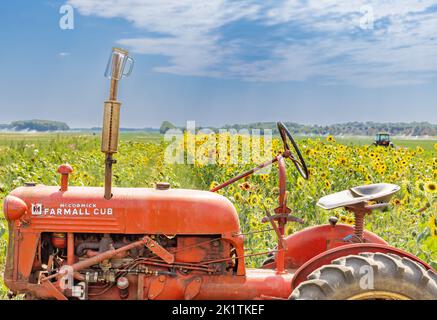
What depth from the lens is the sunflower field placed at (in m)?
5.65

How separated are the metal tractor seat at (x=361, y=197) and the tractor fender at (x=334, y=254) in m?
0.29

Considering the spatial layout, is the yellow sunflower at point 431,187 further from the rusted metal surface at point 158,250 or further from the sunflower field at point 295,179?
the rusted metal surface at point 158,250

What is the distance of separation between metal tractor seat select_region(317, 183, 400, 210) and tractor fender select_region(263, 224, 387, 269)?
0.26m

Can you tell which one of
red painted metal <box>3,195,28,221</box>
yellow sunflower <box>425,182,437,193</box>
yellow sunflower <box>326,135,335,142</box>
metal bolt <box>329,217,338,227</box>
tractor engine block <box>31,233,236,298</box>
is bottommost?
tractor engine block <box>31,233,236,298</box>

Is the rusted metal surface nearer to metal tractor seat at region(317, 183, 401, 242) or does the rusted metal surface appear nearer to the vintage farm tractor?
the vintage farm tractor

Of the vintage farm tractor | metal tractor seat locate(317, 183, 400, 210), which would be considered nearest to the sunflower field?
metal tractor seat locate(317, 183, 400, 210)

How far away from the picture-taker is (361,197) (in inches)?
150

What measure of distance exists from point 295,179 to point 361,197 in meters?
4.58

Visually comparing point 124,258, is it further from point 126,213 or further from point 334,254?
point 334,254

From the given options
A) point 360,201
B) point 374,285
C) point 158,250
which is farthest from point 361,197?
point 158,250
